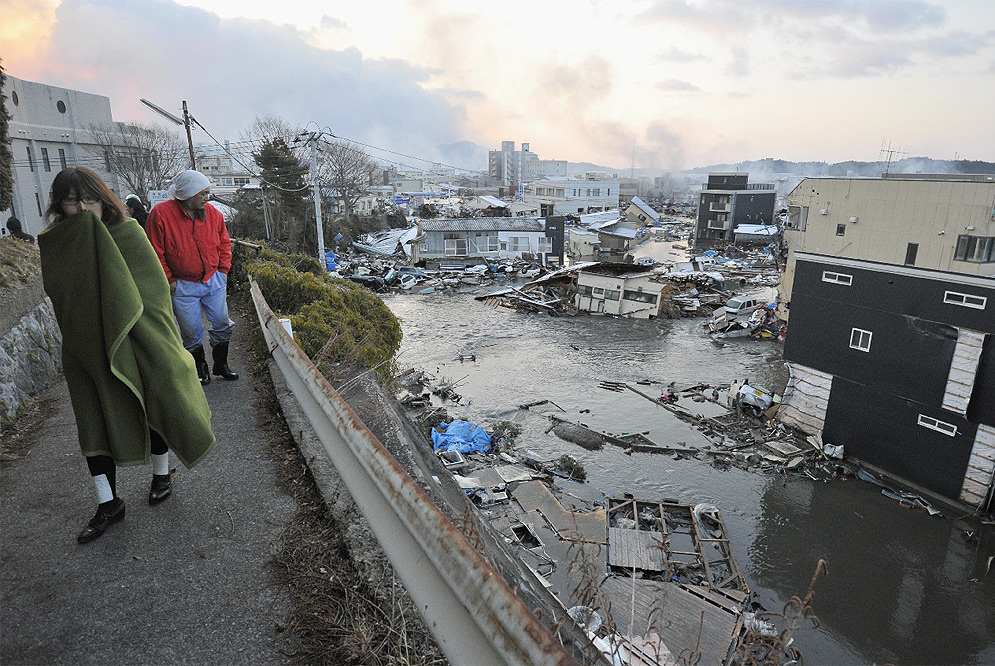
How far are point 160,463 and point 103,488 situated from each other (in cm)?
25

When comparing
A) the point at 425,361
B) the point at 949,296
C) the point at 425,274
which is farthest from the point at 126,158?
the point at 949,296

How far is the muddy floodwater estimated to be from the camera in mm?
8055

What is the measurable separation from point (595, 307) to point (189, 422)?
2374cm

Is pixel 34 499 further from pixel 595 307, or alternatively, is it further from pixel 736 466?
pixel 595 307

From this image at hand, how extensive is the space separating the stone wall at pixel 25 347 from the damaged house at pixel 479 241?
98.7 feet

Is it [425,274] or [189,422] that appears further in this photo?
[425,274]

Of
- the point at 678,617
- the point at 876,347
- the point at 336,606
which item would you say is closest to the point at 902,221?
the point at 876,347

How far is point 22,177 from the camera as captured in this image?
22906 millimetres

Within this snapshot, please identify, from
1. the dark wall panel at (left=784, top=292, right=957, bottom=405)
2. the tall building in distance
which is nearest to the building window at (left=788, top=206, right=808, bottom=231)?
the dark wall panel at (left=784, top=292, right=957, bottom=405)

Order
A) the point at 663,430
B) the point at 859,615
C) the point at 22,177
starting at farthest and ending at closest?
the point at 22,177
the point at 663,430
the point at 859,615

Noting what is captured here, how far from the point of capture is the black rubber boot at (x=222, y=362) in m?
4.41

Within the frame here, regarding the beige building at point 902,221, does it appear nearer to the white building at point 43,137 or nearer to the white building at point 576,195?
the white building at point 43,137

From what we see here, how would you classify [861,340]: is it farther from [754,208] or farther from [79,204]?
[754,208]

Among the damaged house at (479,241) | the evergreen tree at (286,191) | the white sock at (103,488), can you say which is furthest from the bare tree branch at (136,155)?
the white sock at (103,488)
